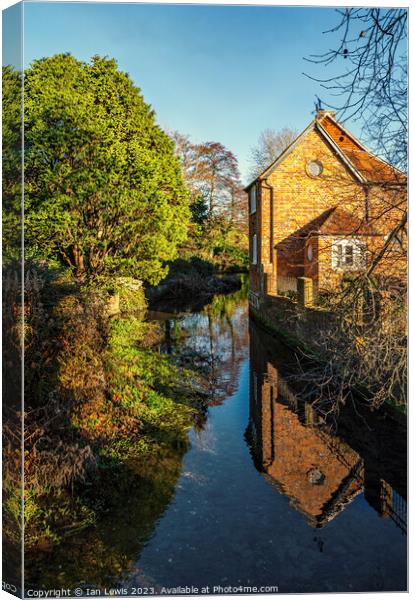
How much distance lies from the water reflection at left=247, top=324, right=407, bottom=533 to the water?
0.02 meters

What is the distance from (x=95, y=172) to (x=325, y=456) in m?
10.2

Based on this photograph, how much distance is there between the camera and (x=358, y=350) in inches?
202

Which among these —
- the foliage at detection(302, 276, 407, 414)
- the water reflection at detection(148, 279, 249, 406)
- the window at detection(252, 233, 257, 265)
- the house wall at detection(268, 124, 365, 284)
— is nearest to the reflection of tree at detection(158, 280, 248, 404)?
the water reflection at detection(148, 279, 249, 406)

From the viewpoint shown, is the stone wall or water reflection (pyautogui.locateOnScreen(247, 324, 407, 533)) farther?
the stone wall

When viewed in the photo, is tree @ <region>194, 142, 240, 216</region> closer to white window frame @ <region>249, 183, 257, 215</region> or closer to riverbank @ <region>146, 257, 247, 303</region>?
white window frame @ <region>249, 183, 257, 215</region>

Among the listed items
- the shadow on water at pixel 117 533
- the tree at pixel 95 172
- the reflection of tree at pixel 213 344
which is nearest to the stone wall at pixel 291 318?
the reflection of tree at pixel 213 344

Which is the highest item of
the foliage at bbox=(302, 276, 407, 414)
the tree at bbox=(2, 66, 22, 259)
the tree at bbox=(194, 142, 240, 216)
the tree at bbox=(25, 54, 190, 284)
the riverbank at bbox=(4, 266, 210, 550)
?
the tree at bbox=(194, 142, 240, 216)

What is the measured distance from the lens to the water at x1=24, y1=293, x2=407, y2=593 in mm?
4945

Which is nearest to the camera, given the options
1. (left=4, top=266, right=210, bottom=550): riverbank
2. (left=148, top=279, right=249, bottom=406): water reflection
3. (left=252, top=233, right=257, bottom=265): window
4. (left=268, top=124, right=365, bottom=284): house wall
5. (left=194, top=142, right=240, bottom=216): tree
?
(left=4, top=266, right=210, bottom=550): riverbank

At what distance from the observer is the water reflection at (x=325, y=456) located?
662 centimetres

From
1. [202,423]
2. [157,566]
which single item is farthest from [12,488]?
[202,423]

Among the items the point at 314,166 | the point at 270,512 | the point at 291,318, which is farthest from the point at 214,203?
the point at 270,512

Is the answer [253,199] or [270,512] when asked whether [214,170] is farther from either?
[270,512]

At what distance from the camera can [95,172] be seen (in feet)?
44.3
